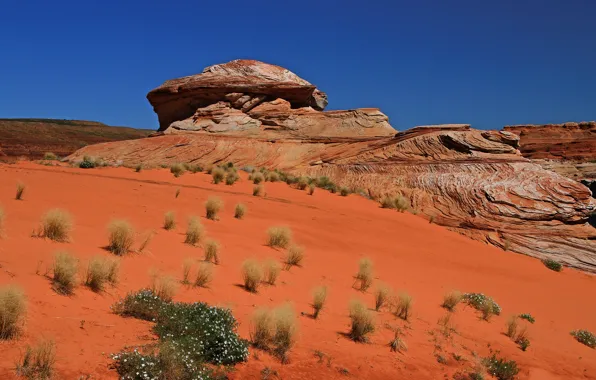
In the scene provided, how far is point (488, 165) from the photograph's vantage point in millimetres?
16672

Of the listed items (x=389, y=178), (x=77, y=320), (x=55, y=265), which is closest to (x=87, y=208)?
(x=55, y=265)

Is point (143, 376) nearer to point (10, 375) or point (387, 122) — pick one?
point (10, 375)

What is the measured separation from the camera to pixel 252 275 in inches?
296

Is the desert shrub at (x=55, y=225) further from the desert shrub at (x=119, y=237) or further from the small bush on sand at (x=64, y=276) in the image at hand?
the small bush on sand at (x=64, y=276)

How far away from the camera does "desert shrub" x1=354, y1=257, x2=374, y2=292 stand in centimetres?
939

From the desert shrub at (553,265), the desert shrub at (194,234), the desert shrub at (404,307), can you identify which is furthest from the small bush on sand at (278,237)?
the desert shrub at (553,265)

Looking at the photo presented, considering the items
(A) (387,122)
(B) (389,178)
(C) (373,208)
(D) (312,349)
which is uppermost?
(A) (387,122)

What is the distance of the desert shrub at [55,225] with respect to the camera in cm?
757

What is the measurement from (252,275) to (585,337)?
648 centimetres

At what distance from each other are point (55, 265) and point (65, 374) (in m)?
2.15

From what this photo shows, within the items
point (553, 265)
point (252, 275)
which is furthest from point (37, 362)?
point (553, 265)

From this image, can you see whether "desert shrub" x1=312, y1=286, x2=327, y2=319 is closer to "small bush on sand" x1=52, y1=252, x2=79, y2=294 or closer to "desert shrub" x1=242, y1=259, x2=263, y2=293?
"desert shrub" x1=242, y1=259, x2=263, y2=293

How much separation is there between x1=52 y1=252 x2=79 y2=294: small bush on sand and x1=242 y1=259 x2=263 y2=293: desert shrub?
2.62 metres

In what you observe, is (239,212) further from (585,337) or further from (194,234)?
(585,337)
